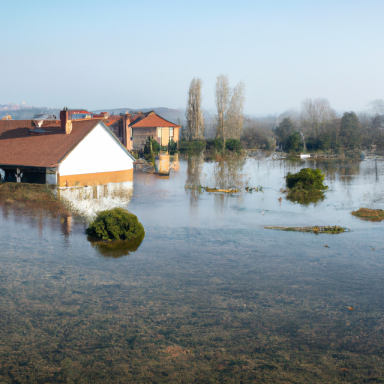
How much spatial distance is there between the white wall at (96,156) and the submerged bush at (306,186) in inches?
455

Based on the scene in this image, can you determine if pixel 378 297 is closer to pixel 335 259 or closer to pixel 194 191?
pixel 335 259

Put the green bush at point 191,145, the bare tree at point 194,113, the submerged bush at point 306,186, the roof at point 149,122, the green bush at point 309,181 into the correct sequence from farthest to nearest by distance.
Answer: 1. the bare tree at point 194,113
2. the green bush at point 191,145
3. the roof at point 149,122
4. the green bush at point 309,181
5. the submerged bush at point 306,186

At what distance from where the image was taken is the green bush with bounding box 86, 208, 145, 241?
13.8m

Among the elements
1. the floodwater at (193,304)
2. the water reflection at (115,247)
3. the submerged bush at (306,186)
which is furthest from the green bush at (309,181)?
the water reflection at (115,247)

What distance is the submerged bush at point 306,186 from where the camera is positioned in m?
24.4

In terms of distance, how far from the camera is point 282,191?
86.5ft

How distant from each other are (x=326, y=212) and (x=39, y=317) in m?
14.8

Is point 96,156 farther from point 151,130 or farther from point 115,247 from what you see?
point 151,130

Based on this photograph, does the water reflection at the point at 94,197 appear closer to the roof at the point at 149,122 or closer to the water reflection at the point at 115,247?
the water reflection at the point at 115,247

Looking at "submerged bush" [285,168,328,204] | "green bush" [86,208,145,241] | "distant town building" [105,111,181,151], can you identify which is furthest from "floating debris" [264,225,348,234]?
"distant town building" [105,111,181,151]

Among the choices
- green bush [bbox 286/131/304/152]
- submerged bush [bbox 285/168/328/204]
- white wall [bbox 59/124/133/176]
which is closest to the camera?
submerged bush [bbox 285/168/328/204]

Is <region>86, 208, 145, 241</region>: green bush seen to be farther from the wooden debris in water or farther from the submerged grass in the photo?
the wooden debris in water

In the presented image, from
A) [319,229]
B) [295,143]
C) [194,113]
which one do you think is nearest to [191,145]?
[194,113]

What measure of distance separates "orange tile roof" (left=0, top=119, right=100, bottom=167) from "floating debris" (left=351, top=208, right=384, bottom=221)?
16.2m
